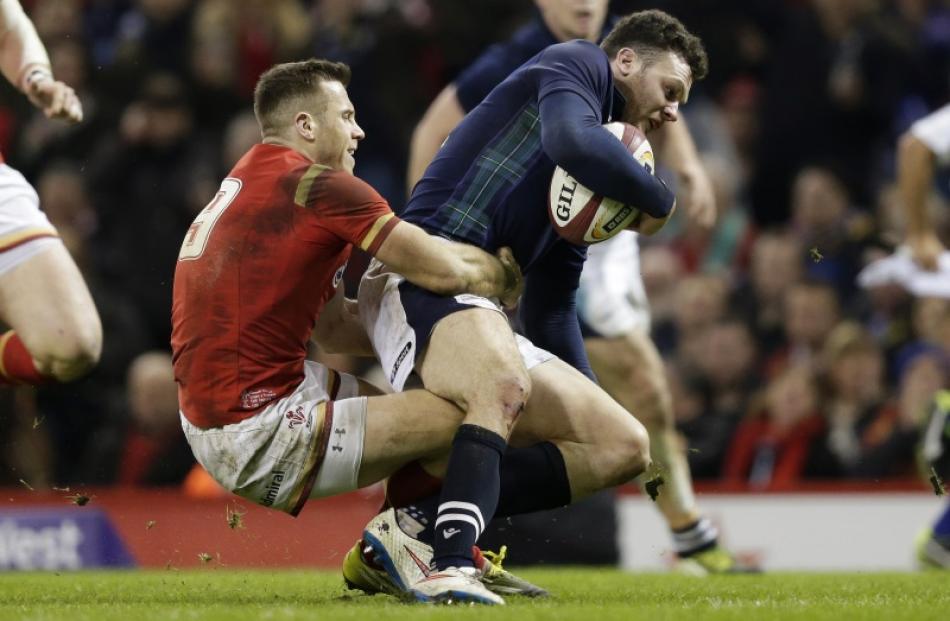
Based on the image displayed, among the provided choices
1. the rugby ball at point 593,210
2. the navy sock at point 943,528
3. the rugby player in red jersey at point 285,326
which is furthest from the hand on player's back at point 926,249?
the rugby player in red jersey at point 285,326

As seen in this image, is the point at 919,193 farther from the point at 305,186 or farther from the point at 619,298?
the point at 305,186

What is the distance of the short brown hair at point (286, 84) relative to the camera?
5.58m

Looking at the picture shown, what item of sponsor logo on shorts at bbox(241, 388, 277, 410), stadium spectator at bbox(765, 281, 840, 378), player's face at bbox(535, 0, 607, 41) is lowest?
stadium spectator at bbox(765, 281, 840, 378)

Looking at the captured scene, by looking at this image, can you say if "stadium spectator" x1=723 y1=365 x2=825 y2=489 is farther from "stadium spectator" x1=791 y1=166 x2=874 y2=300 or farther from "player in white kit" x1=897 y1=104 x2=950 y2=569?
"player in white kit" x1=897 y1=104 x2=950 y2=569

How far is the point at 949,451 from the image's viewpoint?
26.8 ft

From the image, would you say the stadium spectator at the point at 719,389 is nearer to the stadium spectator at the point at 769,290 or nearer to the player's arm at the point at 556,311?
the stadium spectator at the point at 769,290

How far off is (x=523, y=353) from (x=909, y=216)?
3012 mm

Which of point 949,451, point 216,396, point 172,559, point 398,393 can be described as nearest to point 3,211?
point 216,396

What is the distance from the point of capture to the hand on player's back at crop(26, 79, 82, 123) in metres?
5.77

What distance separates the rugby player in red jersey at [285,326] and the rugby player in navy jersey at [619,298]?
7.08 ft

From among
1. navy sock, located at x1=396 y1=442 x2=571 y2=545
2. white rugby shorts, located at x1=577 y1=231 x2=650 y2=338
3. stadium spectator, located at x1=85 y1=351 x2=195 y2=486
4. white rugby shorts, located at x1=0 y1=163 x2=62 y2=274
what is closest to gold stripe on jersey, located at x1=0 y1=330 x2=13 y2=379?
white rugby shorts, located at x1=0 y1=163 x2=62 y2=274

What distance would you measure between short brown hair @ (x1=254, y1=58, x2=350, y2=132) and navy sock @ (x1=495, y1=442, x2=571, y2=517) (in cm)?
137

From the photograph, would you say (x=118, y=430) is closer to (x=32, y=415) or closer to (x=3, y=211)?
(x=32, y=415)

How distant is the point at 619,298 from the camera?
25.5ft
